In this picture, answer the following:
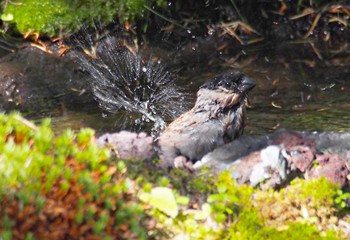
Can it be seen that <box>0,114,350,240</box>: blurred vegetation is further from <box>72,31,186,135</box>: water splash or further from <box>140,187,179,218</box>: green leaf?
<box>72,31,186,135</box>: water splash

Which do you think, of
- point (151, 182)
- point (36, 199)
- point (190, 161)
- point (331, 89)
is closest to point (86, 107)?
point (331, 89)

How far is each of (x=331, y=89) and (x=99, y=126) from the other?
237 centimetres

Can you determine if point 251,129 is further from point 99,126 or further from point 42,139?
point 42,139

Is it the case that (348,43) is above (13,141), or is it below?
below

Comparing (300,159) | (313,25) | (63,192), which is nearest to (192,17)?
(313,25)

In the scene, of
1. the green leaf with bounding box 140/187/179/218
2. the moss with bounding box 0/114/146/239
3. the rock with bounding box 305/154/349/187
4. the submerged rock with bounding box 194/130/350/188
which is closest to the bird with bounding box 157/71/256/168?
the submerged rock with bounding box 194/130/350/188

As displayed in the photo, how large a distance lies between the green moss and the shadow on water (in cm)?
34

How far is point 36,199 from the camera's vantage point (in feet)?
9.61

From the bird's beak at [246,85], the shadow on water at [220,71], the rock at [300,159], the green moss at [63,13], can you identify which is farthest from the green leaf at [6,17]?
the rock at [300,159]

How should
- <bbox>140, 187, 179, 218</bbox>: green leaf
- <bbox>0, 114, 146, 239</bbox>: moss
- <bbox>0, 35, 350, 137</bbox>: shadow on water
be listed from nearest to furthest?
<bbox>0, 114, 146, 239</bbox>: moss → <bbox>140, 187, 179, 218</bbox>: green leaf → <bbox>0, 35, 350, 137</bbox>: shadow on water

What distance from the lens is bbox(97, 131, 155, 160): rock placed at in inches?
A: 156

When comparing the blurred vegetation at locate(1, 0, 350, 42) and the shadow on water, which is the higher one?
the blurred vegetation at locate(1, 0, 350, 42)

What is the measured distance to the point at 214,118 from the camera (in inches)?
212

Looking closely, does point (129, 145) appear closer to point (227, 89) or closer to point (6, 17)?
point (227, 89)
